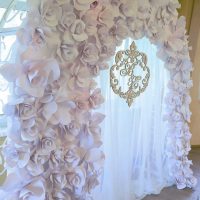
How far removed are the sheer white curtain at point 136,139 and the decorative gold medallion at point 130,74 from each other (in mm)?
48

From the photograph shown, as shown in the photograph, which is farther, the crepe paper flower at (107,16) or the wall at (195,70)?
the wall at (195,70)

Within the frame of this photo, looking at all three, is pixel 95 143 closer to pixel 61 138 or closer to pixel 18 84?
pixel 61 138

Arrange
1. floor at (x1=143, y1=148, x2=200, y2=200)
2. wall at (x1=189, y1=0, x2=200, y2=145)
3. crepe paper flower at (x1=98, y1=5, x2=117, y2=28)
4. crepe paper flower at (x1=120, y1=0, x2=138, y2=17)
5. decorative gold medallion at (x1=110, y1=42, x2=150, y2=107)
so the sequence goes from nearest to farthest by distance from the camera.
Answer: crepe paper flower at (x1=98, y1=5, x2=117, y2=28), crepe paper flower at (x1=120, y1=0, x2=138, y2=17), decorative gold medallion at (x1=110, y1=42, x2=150, y2=107), floor at (x1=143, y1=148, x2=200, y2=200), wall at (x1=189, y1=0, x2=200, y2=145)

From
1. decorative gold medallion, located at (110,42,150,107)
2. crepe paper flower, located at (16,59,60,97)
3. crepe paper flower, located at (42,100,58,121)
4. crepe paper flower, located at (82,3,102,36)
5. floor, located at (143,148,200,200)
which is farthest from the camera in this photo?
floor, located at (143,148,200,200)

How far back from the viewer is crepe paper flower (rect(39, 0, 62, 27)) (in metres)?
1.60

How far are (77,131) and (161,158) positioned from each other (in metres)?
1.39

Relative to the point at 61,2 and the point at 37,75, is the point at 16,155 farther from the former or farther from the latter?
the point at 61,2

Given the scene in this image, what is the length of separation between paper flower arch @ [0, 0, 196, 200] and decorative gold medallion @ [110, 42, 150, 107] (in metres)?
0.23

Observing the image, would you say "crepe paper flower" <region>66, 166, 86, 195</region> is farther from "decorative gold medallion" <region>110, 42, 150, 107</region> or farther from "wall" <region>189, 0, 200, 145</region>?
"wall" <region>189, 0, 200, 145</region>

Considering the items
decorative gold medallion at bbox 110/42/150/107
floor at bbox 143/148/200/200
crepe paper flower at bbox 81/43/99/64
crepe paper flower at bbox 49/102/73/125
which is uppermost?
crepe paper flower at bbox 81/43/99/64

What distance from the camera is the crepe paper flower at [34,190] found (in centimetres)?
169

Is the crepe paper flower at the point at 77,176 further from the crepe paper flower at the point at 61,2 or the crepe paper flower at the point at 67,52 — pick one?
the crepe paper flower at the point at 61,2

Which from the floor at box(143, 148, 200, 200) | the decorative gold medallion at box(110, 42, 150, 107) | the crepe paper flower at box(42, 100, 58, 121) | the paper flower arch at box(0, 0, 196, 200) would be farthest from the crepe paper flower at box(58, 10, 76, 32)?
the floor at box(143, 148, 200, 200)

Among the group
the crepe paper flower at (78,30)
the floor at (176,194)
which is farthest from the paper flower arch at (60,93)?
the floor at (176,194)
